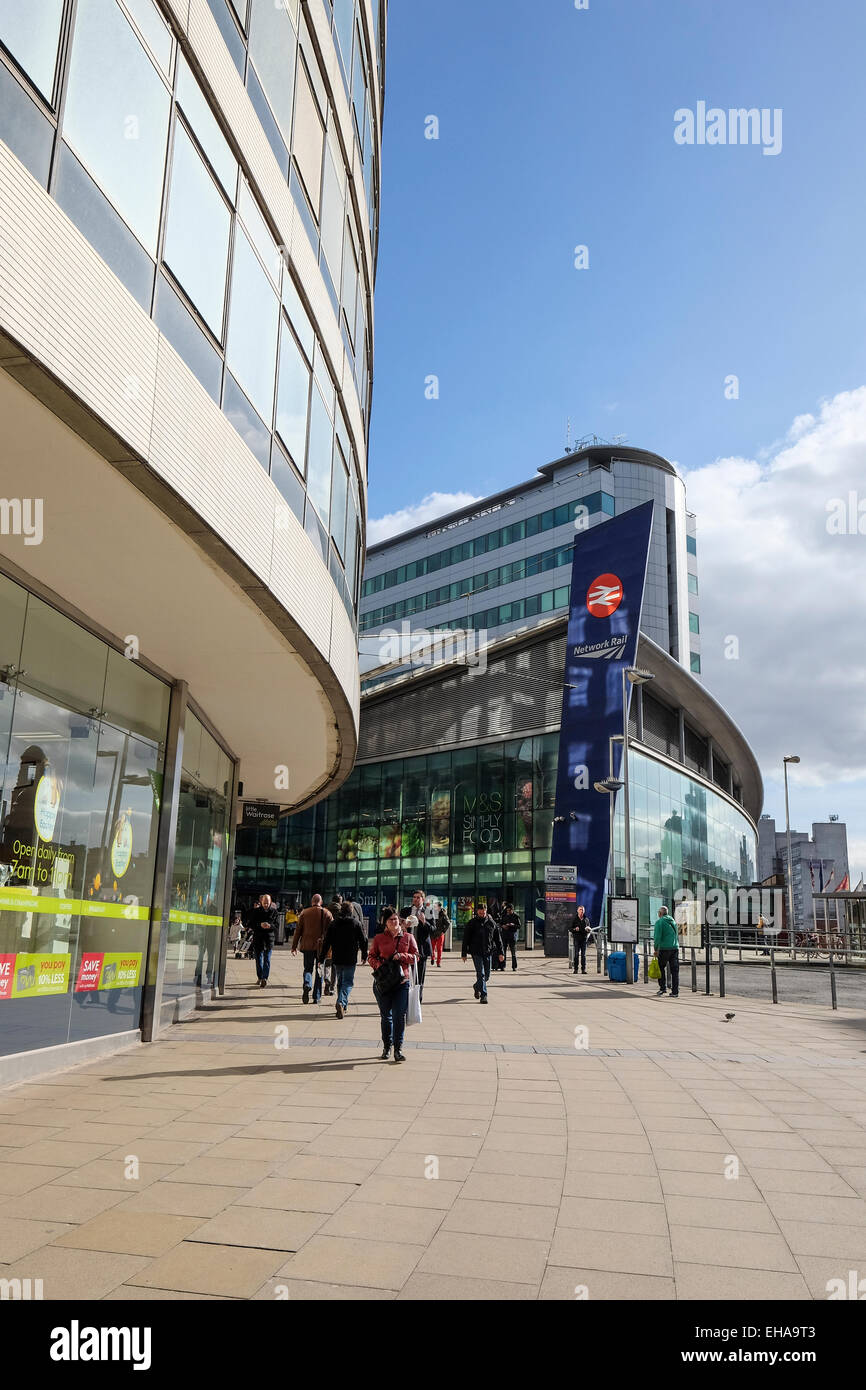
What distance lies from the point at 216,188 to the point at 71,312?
3395 mm

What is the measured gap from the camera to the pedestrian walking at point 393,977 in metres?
9.88

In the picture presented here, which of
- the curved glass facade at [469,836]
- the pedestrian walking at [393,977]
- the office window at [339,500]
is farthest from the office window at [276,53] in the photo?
the curved glass facade at [469,836]

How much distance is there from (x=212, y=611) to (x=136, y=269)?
3540 millimetres

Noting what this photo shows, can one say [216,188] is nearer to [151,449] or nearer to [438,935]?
[151,449]

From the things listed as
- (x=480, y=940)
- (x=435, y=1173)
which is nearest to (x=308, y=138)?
(x=435, y=1173)

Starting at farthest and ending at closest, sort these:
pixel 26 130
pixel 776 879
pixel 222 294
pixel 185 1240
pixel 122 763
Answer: pixel 776 879 → pixel 122 763 → pixel 222 294 → pixel 26 130 → pixel 185 1240

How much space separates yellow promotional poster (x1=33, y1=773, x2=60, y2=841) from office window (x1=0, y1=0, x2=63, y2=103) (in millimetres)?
5586

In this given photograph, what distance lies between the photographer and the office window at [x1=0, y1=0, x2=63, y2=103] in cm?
543

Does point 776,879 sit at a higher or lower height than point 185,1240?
higher

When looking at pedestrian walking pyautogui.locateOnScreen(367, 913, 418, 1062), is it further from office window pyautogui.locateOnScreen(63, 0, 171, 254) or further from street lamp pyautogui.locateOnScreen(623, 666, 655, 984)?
street lamp pyautogui.locateOnScreen(623, 666, 655, 984)

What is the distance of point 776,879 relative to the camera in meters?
57.7

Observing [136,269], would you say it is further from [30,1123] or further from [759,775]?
[759,775]
